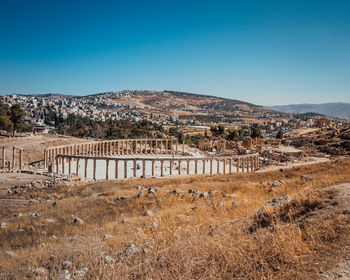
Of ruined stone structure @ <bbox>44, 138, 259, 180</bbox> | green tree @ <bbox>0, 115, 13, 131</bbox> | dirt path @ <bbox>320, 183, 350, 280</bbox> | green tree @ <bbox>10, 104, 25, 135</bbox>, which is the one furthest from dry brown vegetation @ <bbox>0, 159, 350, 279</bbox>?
green tree @ <bbox>10, 104, 25, 135</bbox>

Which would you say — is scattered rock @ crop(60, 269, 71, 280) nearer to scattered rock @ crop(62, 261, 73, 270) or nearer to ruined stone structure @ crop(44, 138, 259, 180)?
scattered rock @ crop(62, 261, 73, 270)

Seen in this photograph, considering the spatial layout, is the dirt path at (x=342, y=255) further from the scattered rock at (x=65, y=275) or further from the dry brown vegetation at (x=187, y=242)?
the scattered rock at (x=65, y=275)

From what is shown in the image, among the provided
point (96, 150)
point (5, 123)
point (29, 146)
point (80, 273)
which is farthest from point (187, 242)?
point (5, 123)

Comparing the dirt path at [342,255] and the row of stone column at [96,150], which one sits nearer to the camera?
the dirt path at [342,255]

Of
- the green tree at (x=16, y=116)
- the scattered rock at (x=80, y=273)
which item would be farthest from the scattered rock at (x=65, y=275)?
the green tree at (x=16, y=116)

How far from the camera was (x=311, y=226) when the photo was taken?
5.76 meters

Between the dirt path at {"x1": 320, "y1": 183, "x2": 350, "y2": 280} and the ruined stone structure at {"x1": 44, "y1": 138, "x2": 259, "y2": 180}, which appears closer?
the dirt path at {"x1": 320, "y1": 183, "x2": 350, "y2": 280}

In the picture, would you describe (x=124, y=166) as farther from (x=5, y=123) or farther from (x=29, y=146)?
(x=5, y=123)

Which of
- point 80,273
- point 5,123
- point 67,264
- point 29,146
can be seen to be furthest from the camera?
point 5,123

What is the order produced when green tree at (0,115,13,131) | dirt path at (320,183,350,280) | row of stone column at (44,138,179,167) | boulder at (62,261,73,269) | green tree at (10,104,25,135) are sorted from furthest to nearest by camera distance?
green tree at (10,104,25,135) < green tree at (0,115,13,131) < row of stone column at (44,138,179,167) < boulder at (62,261,73,269) < dirt path at (320,183,350,280)

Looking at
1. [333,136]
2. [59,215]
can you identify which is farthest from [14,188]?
[333,136]

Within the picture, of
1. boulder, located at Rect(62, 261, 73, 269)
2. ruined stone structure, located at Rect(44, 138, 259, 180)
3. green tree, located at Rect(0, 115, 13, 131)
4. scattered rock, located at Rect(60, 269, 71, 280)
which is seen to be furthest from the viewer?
green tree, located at Rect(0, 115, 13, 131)

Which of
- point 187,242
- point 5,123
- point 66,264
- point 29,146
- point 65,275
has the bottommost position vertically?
point 29,146

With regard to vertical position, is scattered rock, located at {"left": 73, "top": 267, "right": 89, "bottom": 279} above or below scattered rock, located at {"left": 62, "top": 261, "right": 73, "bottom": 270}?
above
